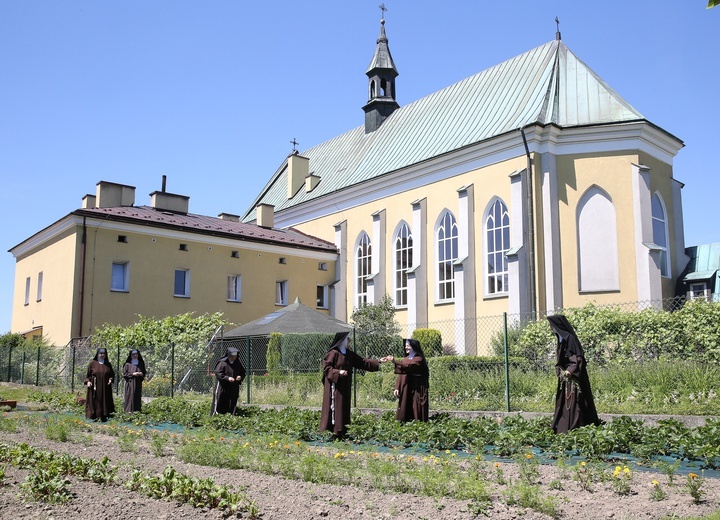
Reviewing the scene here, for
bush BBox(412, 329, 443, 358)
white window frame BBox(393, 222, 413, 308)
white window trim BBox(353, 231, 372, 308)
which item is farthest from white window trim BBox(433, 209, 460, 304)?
white window trim BBox(353, 231, 372, 308)

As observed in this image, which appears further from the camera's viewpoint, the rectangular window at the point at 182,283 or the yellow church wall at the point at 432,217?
the rectangular window at the point at 182,283

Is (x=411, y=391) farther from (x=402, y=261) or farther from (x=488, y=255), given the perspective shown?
(x=402, y=261)

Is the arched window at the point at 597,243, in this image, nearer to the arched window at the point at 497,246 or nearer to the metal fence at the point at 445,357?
the metal fence at the point at 445,357

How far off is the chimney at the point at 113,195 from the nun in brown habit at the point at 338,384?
21462 millimetres

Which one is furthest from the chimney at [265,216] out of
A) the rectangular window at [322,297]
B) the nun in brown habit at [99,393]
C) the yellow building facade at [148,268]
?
the nun in brown habit at [99,393]

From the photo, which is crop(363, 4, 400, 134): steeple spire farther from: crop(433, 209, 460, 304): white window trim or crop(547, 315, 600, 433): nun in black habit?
crop(547, 315, 600, 433): nun in black habit

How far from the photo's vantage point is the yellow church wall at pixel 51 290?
2623cm

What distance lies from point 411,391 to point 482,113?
2064 centimetres

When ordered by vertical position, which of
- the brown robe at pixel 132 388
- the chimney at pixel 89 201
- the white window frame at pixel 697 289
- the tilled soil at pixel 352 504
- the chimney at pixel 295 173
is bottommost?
the tilled soil at pixel 352 504

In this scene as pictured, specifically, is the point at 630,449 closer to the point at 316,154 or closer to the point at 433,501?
the point at 433,501

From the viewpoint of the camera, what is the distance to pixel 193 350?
842 inches

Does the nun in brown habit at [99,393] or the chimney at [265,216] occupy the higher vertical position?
the chimney at [265,216]

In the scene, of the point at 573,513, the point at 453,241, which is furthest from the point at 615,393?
the point at 453,241

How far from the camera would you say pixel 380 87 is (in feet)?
128
